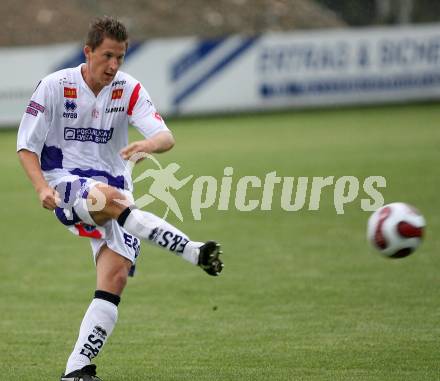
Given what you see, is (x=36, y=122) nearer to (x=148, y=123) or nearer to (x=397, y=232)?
(x=148, y=123)

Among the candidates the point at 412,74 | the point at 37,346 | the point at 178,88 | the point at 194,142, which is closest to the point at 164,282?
the point at 37,346

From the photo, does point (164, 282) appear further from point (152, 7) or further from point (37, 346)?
point (152, 7)

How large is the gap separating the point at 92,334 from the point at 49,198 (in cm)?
93

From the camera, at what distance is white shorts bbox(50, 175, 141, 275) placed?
245 inches

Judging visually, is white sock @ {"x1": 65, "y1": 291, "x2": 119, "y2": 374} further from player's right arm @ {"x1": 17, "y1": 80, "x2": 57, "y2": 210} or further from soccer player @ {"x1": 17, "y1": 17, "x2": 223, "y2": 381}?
player's right arm @ {"x1": 17, "y1": 80, "x2": 57, "y2": 210}

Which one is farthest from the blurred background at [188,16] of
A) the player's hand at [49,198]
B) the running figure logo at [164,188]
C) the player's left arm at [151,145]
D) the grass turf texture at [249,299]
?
the player's hand at [49,198]

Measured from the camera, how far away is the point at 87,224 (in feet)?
20.9

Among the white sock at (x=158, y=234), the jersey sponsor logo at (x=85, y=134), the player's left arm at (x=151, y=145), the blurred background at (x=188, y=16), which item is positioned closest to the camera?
the player's left arm at (x=151, y=145)

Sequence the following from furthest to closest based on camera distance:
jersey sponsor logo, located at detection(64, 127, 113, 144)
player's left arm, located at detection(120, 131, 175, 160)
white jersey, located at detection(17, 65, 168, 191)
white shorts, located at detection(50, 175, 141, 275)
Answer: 1. jersey sponsor logo, located at detection(64, 127, 113, 144)
2. white jersey, located at detection(17, 65, 168, 191)
3. white shorts, located at detection(50, 175, 141, 275)
4. player's left arm, located at detection(120, 131, 175, 160)

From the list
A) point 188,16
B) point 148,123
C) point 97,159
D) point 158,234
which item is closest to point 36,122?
point 97,159

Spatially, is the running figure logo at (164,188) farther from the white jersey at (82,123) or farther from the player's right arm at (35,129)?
the player's right arm at (35,129)

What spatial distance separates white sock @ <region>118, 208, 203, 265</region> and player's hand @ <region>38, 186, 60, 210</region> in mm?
413

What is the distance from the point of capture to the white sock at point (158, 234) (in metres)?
5.95

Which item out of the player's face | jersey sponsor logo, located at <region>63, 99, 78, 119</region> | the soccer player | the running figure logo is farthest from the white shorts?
the running figure logo
